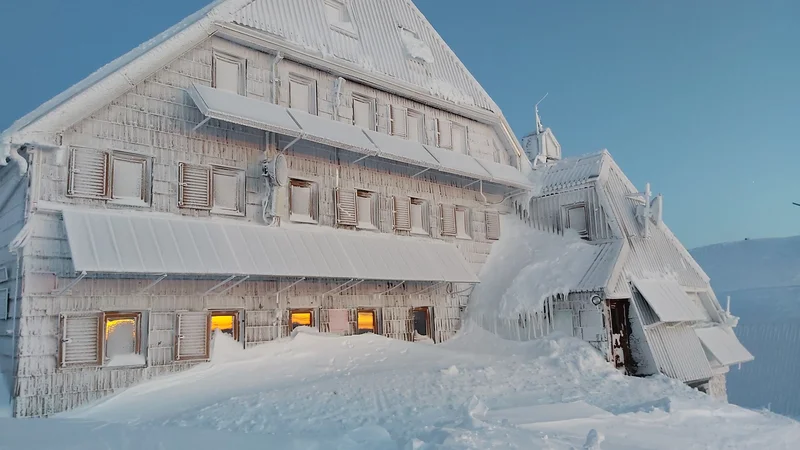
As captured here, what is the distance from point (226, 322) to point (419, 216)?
765 cm

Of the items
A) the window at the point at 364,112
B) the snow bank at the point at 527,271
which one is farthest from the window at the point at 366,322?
the window at the point at 364,112

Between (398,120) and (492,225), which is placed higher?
(398,120)

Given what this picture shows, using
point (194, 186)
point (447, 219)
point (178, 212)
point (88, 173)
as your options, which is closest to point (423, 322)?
point (447, 219)

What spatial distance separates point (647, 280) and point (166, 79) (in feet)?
51.7

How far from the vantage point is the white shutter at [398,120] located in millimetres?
19047

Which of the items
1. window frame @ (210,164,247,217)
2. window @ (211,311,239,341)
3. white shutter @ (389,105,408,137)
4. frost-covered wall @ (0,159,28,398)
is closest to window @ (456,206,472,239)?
white shutter @ (389,105,408,137)

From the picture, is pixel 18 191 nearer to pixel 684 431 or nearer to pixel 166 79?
pixel 166 79

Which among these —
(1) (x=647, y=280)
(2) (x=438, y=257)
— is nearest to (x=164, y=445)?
(2) (x=438, y=257)

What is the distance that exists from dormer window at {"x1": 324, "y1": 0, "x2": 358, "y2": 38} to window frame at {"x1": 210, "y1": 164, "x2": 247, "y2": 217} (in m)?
5.91

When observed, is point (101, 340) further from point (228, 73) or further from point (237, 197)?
point (228, 73)

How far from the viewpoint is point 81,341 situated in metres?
12.0

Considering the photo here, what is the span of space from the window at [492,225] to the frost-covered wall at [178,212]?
241 cm

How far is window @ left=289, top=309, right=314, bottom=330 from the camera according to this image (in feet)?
51.0

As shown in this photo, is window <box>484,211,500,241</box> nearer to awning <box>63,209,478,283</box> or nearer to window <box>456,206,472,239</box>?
window <box>456,206,472,239</box>
